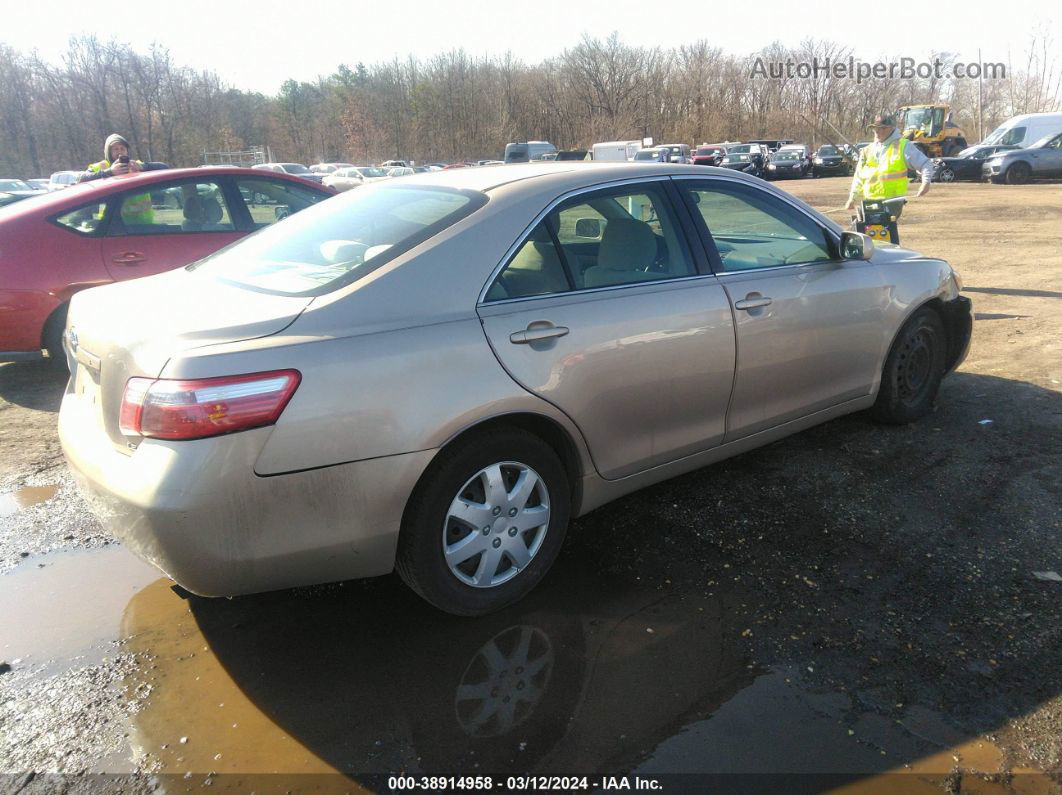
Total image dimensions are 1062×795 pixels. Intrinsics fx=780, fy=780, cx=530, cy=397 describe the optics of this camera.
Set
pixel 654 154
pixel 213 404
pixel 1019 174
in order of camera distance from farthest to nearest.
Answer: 1. pixel 654 154
2. pixel 1019 174
3. pixel 213 404

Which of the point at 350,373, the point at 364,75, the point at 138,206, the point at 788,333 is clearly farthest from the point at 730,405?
the point at 364,75

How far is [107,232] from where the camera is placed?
6.21 metres

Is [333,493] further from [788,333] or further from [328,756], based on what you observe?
[788,333]

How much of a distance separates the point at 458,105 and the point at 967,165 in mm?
51405

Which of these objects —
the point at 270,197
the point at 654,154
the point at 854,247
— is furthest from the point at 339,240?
the point at 654,154

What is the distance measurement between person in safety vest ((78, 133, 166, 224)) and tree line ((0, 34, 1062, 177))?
174 ft

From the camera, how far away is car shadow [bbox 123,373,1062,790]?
92.7 inches

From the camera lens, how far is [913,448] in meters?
4.45

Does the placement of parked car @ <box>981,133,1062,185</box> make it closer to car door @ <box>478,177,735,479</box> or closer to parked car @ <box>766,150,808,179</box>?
parked car @ <box>766,150,808,179</box>

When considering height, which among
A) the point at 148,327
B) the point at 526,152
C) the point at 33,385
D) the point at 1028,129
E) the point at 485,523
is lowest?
the point at 33,385

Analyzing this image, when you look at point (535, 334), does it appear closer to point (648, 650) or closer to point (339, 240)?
point (339, 240)

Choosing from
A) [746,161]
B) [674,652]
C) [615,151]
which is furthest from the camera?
[746,161]

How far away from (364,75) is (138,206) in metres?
81.6

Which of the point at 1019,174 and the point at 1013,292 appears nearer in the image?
the point at 1013,292
